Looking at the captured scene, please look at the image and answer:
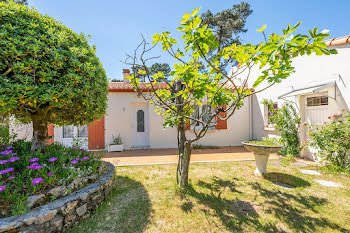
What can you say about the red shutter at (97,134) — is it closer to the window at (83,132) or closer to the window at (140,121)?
the window at (83,132)

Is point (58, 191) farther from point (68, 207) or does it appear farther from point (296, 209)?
point (296, 209)

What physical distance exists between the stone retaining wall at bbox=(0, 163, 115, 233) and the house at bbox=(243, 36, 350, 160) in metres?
8.08

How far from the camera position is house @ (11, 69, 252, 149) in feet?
30.4

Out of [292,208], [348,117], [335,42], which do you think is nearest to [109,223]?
[292,208]

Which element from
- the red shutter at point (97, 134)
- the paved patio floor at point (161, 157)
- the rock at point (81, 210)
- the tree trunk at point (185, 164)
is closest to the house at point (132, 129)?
the red shutter at point (97, 134)

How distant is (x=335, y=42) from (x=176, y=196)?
7683 mm

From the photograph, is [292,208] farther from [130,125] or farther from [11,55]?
[130,125]

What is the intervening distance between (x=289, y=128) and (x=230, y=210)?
6319 mm

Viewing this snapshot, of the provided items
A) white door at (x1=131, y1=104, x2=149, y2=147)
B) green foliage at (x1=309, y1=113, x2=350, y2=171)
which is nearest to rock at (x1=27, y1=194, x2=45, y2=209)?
white door at (x1=131, y1=104, x2=149, y2=147)

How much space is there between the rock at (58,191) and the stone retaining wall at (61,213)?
0.44ft

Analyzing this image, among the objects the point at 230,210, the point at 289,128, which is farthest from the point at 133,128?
the point at 289,128

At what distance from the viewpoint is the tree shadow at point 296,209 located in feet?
8.80

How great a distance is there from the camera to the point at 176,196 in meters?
3.66

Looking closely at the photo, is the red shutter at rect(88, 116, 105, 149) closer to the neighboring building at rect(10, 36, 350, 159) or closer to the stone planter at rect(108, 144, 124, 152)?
the neighboring building at rect(10, 36, 350, 159)
